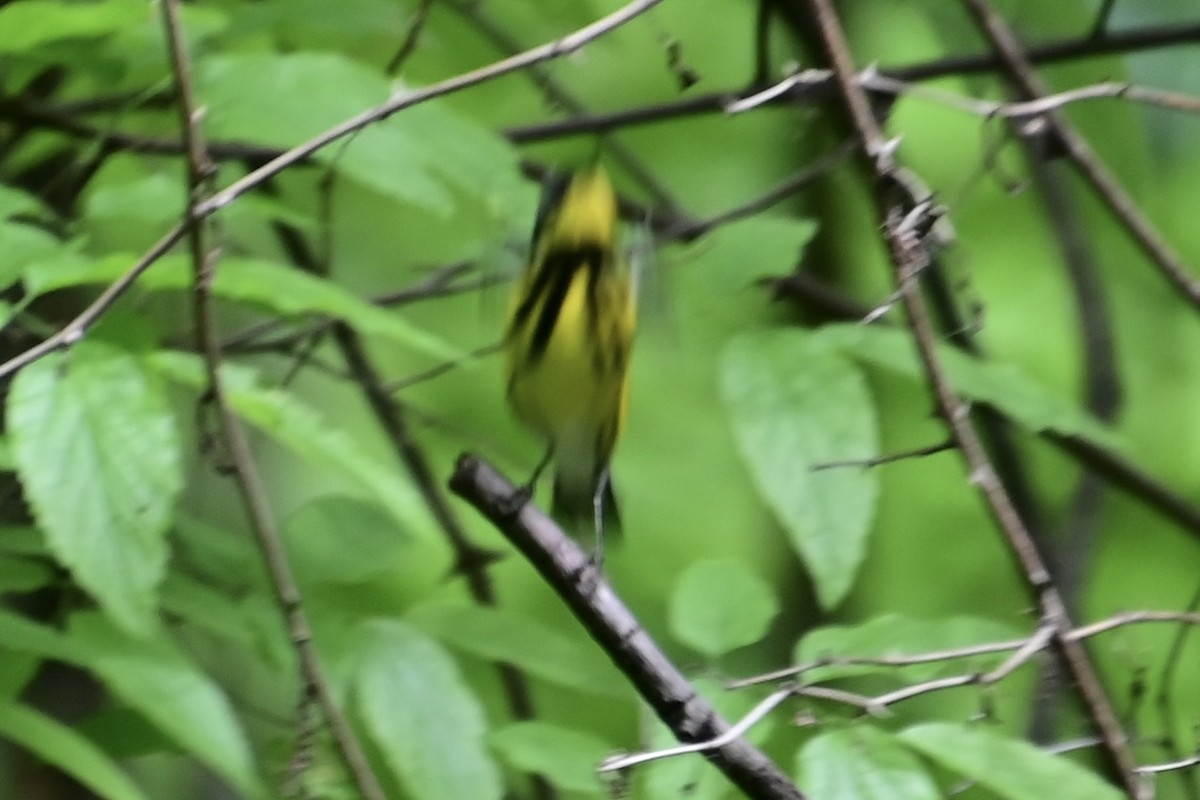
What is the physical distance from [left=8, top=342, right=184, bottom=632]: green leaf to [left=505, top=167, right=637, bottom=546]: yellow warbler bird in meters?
0.27

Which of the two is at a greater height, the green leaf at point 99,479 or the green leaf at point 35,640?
the green leaf at point 99,479

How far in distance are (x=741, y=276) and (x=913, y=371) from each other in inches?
Answer: 5.7

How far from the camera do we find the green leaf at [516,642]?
100cm

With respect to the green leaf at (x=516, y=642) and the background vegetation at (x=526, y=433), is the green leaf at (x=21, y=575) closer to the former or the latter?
the background vegetation at (x=526, y=433)

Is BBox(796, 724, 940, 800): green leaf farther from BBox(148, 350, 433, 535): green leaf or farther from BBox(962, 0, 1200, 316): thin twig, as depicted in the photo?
BBox(962, 0, 1200, 316): thin twig

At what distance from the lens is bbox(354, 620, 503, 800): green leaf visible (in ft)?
2.94

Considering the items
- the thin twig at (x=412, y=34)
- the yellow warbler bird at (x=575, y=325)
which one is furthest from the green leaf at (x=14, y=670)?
the thin twig at (x=412, y=34)

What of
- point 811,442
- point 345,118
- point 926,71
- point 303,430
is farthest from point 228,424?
point 926,71

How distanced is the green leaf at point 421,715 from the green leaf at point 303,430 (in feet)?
0.43

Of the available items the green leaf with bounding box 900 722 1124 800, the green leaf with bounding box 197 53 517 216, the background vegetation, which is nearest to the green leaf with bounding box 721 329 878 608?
the background vegetation

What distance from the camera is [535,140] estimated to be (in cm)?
140

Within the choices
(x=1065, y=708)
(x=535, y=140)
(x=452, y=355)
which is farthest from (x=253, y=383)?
(x=1065, y=708)

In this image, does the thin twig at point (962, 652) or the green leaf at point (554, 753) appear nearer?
the thin twig at point (962, 652)

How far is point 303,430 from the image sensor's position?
82 centimetres
